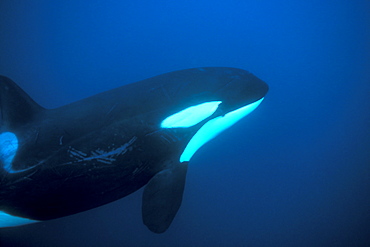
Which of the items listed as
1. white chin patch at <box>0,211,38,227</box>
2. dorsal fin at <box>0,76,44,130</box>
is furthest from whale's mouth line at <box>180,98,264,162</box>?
white chin patch at <box>0,211,38,227</box>

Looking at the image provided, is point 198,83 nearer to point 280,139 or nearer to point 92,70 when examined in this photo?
point 92,70

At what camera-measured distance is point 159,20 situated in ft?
15.2

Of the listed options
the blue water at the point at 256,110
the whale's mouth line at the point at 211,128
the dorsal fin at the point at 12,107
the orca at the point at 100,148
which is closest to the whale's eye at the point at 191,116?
the orca at the point at 100,148

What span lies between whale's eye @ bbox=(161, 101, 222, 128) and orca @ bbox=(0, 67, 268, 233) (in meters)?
0.01

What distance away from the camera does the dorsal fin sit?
7.13ft

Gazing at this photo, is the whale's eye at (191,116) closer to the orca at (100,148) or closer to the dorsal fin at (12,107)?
the orca at (100,148)

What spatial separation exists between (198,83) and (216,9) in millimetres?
3094

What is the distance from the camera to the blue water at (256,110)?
Result: 443 centimetres

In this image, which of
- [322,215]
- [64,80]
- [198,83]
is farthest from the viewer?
[322,215]

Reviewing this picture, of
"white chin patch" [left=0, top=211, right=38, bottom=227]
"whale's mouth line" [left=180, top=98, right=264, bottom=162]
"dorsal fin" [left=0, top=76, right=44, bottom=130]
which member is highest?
"dorsal fin" [left=0, top=76, right=44, bottom=130]

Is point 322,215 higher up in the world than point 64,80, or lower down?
lower down

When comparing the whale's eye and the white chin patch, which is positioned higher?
the whale's eye

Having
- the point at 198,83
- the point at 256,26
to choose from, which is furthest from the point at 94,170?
the point at 256,26

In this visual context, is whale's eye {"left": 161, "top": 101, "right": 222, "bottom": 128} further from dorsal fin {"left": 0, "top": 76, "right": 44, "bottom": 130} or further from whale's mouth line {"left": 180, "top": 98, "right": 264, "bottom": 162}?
dorsal fin {"left": 0, "top": 76, "right": 44, "bottom": 130}
